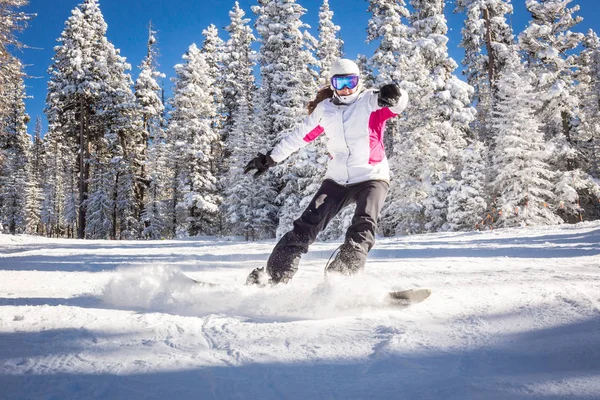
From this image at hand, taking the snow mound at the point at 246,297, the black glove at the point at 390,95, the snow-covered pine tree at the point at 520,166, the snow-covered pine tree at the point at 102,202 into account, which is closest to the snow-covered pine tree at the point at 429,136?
the snow-covered pine tree at the point at 520,166

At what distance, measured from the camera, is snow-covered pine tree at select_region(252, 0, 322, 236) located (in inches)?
813

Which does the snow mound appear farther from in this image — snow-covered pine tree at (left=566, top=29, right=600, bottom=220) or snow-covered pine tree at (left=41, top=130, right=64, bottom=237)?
snow-covered pine tree at (left=41, top=130, right=64, bottom=237)

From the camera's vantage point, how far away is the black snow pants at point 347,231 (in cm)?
279

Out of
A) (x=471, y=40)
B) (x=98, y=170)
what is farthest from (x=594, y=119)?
(x=98, y=170)

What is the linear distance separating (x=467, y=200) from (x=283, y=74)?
43.6 feet

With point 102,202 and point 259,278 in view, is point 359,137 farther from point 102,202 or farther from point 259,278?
point 102,202

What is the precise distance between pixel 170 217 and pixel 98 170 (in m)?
6.95

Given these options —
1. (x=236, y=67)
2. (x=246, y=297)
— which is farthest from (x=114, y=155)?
(x=246, y=297)

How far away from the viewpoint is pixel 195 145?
2428cm

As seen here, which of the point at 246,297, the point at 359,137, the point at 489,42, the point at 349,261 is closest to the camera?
the point at 246,297

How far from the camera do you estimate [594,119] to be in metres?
21.4

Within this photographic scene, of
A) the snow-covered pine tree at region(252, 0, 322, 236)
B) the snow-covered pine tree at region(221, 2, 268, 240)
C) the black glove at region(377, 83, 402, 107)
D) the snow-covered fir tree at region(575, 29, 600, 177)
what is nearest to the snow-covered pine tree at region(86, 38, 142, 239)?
the snow-covered pine tree at region(221, 2, 268, 240)

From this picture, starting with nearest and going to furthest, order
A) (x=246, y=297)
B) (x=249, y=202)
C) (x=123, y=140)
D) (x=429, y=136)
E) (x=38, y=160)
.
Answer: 1. (x=246, y=297)
2. (x=429, y=136)
3. (x=249, y=202)
4. (x=123, y=140)
5. (x=38, y=160)

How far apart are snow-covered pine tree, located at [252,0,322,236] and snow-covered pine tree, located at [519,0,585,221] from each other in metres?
11.9
